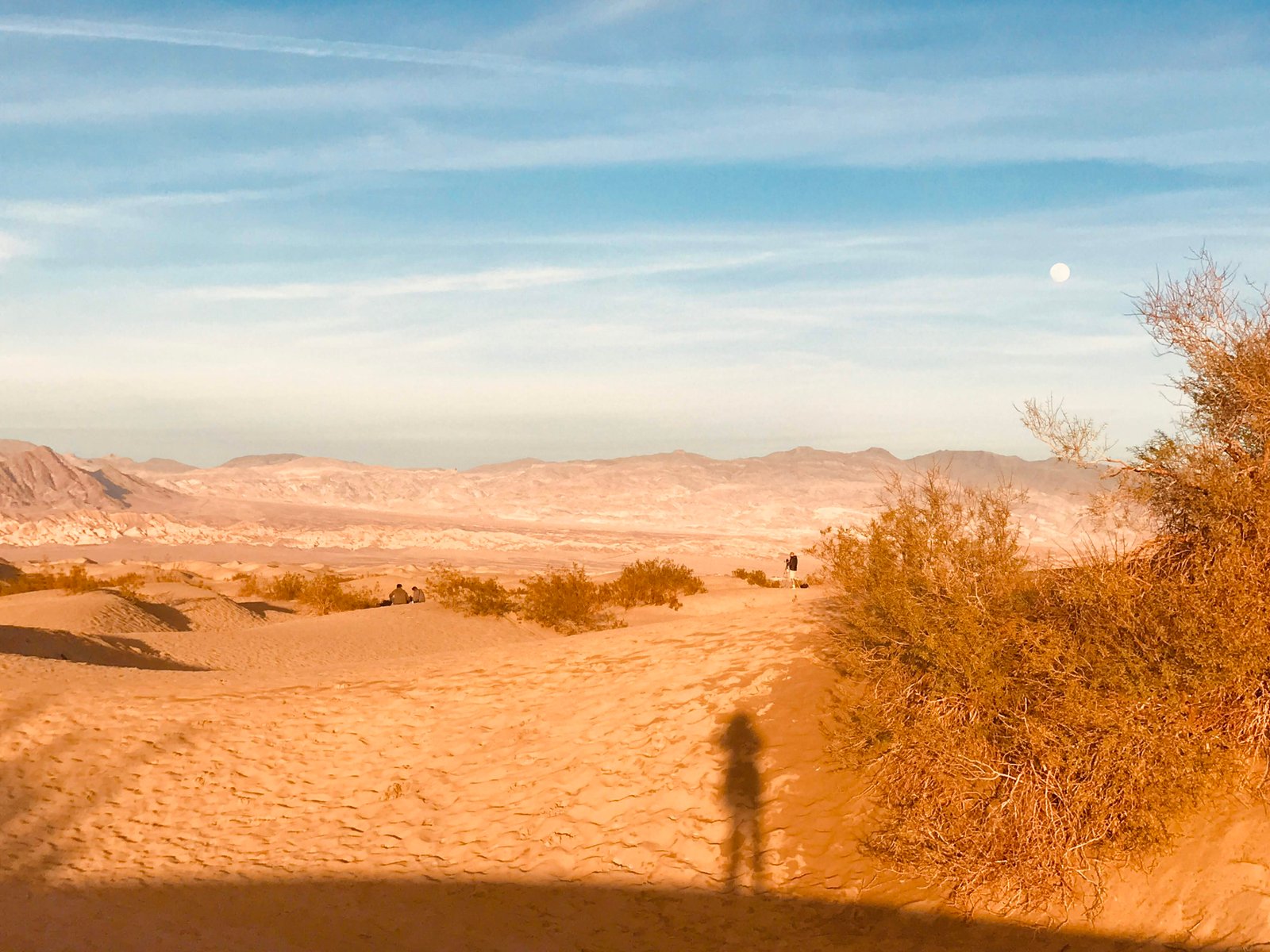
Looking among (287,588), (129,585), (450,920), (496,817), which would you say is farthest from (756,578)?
(450,920)

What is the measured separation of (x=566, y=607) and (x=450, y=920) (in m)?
19.1

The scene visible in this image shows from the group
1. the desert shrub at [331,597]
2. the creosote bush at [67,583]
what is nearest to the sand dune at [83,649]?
Result: the creosote bush at [67,583]

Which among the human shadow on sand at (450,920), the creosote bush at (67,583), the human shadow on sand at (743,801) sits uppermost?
the human shadow on sand at (743,801)

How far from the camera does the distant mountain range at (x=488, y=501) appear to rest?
76.4 meters

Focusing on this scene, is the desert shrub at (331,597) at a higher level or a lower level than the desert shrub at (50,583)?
lower

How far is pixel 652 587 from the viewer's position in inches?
1221

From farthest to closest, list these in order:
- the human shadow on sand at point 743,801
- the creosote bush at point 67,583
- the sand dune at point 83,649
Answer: the creosote bush at point 67,583
the sand dune at point 83,649
the human shadow on sand at point 743,801

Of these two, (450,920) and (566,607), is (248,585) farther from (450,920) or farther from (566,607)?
(450,920)

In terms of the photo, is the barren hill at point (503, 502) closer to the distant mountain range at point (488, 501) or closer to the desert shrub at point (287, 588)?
the distant mountain range at point (488, 501)

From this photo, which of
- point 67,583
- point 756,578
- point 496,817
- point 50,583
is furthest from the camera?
point 756,578

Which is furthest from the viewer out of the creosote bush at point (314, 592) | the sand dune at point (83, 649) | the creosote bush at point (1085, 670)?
the creosote bush at point (314, 592)

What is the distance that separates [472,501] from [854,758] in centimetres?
10177

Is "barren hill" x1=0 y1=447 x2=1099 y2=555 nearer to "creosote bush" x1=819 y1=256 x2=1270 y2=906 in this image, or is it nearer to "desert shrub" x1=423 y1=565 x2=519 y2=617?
"desert shrub" x1=423 y1=565 x2=519 y2=617

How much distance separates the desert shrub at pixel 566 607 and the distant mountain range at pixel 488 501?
1507 inches
